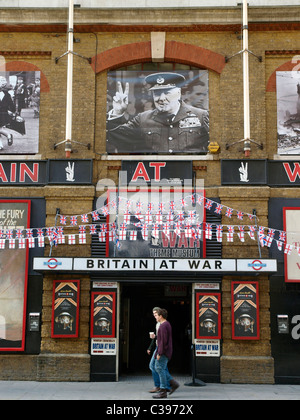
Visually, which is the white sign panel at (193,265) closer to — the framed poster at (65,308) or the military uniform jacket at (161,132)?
the framed poster at (65,308)

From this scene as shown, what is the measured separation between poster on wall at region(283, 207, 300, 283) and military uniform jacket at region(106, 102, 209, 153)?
113 inches

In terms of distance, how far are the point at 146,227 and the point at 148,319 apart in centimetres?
388

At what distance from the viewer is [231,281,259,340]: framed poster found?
13.9 meters

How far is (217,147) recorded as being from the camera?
1479 cm

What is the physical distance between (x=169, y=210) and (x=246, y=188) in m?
2.13

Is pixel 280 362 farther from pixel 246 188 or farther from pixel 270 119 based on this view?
pixel 270 119

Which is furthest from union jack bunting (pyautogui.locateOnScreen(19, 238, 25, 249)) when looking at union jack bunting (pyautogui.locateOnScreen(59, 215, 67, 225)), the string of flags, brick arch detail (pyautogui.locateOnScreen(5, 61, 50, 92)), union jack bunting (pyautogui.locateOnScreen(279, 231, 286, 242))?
union jack bunting (pyautogui.locateOnScreen(279, 231, 286, 242))

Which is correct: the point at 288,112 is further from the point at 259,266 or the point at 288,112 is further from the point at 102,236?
the point at 102,236

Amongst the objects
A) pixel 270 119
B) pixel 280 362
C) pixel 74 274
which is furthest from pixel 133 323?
pixel 270 119

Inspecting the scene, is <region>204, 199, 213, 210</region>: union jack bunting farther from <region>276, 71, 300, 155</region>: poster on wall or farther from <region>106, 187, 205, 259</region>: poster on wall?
<region>276, 71, 300, 155</region>: poster on wall

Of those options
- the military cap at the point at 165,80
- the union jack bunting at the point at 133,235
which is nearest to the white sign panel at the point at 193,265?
the union jack bunting at the point at 133,235

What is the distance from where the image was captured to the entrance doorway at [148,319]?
1608 cm

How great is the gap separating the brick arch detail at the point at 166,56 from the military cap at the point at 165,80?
1.57 ft

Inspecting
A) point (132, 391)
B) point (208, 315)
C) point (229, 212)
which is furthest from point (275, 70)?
point (132, 391)
